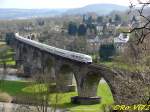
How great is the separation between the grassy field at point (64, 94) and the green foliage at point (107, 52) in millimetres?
19561

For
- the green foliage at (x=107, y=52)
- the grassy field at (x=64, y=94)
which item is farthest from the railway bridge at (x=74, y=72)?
the green foliage at (x=107, y=52)

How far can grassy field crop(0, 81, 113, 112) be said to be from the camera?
43459 millimetres

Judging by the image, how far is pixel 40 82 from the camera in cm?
4888

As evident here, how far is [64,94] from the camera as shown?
174 ft

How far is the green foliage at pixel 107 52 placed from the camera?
78394 mm

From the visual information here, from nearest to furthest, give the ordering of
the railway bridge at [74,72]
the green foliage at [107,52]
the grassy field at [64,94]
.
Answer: the grassy field at [64,94]
the railway bridge at [74,72]
the green foliage at [107,52]

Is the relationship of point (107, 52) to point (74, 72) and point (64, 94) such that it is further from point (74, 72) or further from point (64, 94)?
point (64, 94)

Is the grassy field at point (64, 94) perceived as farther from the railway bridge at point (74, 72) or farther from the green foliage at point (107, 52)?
the green foliage at point (107, 52)

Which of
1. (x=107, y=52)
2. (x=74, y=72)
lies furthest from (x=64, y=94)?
(x=107, y=52)

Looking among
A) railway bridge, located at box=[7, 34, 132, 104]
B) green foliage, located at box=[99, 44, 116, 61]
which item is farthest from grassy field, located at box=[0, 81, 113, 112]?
green foliage, located at box=[99, 44, 116, 61]

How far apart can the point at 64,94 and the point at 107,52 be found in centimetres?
2862

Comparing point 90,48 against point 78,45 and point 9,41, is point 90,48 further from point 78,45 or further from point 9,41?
point 9,41

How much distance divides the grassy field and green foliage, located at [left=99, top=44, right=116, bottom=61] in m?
19.6

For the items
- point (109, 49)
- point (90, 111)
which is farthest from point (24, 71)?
point (90, 111)
